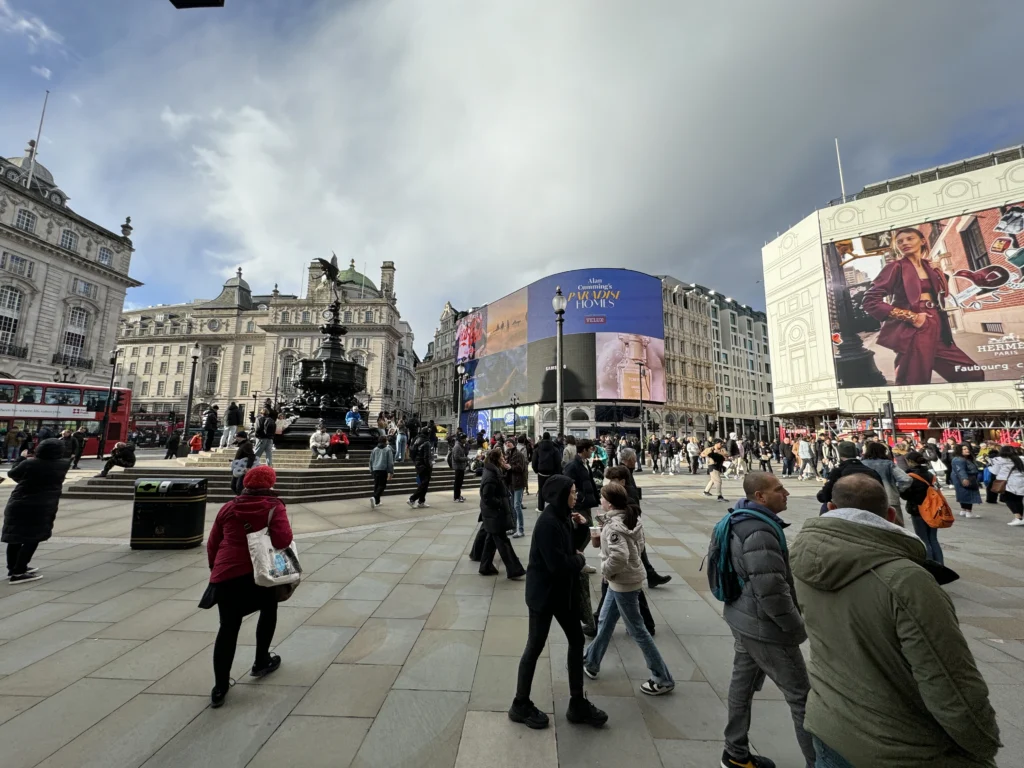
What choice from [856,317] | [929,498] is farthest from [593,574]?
[856,317]

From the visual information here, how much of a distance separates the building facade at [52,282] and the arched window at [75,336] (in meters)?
0.07

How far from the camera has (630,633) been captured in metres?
3.24

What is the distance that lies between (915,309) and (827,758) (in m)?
43.5

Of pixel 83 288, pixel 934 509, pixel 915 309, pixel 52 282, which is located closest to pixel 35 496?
pixel 934 509

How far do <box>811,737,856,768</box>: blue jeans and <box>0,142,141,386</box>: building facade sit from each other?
51.6 meters

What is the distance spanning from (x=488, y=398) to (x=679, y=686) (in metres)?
52.1

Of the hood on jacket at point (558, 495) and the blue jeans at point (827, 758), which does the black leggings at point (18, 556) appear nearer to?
the hood on jacket at point (558, 495)

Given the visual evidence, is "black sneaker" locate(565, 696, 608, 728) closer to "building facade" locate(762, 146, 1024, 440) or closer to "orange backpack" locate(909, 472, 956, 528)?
"orange backpack" locate(909, 472, 956, 528)

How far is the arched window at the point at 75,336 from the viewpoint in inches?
1500

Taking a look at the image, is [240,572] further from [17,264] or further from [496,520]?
[17,264]

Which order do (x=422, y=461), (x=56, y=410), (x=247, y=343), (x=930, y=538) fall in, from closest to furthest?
(x=930, y=538)
(x=422, y=461)
(x=56, y=410)
(x=247, y=343)

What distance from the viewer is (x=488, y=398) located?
181 ft

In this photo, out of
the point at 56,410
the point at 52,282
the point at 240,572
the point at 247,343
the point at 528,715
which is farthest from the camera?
the point at 247,343

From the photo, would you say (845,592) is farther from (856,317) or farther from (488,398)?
(488,398)
